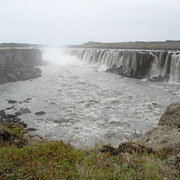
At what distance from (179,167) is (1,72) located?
2783cm

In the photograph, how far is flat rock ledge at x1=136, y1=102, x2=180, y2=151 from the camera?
5579mm

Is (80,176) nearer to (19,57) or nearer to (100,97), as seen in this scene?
(100,97)

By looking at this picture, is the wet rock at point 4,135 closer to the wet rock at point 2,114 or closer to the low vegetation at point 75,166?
the low vegetation at point 75,166

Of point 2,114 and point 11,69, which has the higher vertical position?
point 11,69

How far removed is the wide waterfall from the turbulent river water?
575 centimetres

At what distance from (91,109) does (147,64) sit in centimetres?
1896

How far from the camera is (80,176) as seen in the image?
3.96 meters

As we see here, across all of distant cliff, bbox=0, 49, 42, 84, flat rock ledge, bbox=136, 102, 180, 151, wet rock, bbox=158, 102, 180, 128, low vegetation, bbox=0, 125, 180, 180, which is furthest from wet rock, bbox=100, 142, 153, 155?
distant cliff, bbox=0, 49, 42, 84

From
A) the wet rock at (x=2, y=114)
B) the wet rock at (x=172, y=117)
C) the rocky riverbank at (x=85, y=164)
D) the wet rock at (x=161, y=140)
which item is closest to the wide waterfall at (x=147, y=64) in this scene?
the wet rock at (x=172, y=117)

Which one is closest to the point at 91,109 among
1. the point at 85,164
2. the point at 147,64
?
the point at 85,164

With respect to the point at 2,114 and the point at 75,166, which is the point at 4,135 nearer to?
the point at 75,166

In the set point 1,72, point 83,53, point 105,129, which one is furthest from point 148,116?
point 83,53

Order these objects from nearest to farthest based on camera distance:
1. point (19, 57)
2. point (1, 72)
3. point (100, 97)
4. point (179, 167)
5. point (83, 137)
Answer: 1. point (179, 167)
2. point (83, 137)
3. point (100, 97)
4. point (1, 72)
5. point (19, 57)

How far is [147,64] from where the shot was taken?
30969 mm
